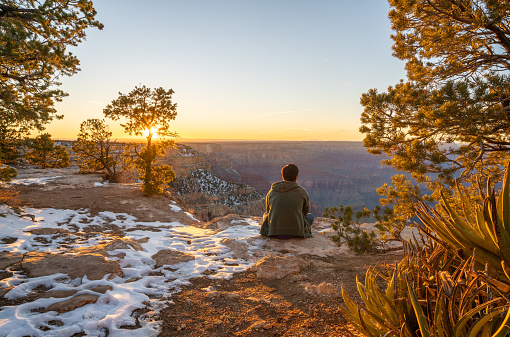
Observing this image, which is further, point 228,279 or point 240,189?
point 240,189

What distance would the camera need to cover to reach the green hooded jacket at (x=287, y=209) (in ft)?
16.3

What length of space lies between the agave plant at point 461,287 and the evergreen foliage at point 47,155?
26507 millimetres

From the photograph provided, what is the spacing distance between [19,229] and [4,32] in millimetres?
3890

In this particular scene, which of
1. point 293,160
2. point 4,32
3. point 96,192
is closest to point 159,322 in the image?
point 4,32

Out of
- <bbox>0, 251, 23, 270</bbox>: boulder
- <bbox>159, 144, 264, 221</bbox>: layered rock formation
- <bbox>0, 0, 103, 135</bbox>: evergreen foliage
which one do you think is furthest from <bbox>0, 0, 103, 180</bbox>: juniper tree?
<bbox>159, 144, 264, 221</bbox>: layered rock formation

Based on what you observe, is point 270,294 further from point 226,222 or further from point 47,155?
point 47,155

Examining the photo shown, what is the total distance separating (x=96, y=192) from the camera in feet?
39.1

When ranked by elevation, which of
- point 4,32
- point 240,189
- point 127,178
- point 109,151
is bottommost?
point 240,189

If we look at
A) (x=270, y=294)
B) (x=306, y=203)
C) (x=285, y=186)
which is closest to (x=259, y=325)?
(x=270, y=294)

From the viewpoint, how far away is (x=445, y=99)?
3924mm

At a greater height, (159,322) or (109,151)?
(109,151)

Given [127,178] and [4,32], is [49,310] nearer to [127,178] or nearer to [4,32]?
[4,32]

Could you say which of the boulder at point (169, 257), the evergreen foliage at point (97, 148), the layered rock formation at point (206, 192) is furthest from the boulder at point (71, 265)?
the layered rock formation at point (206, 192)

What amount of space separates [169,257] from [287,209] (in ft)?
7.70
